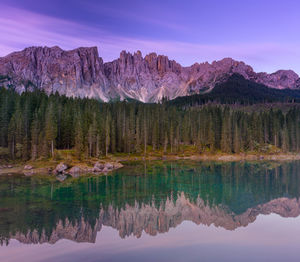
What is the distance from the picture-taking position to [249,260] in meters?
22.5

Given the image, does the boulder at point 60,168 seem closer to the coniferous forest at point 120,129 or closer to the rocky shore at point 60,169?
the rocky shore at point 60,169

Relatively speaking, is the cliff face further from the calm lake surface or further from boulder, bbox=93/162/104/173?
boulder, bbox=93/162/104/173

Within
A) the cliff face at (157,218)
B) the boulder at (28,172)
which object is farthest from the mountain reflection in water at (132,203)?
the boulder at (28,172)

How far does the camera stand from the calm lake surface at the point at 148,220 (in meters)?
24.4

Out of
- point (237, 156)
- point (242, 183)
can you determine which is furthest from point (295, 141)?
point (242, 183)

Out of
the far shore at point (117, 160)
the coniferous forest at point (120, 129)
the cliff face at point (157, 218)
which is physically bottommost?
the far shore at point (117, 160)

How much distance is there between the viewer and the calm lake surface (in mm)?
24406

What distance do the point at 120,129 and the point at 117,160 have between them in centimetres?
1776

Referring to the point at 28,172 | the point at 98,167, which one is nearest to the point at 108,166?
the point at 98,167

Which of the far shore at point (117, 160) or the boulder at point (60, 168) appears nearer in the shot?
the boulder at point (60, 168)

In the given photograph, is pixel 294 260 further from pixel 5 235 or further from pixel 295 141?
pixel 295 141

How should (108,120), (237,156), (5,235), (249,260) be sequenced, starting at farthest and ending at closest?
(237,156) → (108,120) → (5,235) → (249,260)

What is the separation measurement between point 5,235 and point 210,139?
95.8m

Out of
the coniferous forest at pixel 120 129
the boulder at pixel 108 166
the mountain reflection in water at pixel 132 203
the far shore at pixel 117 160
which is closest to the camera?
the mountain reflection in water at pixel 132 203
